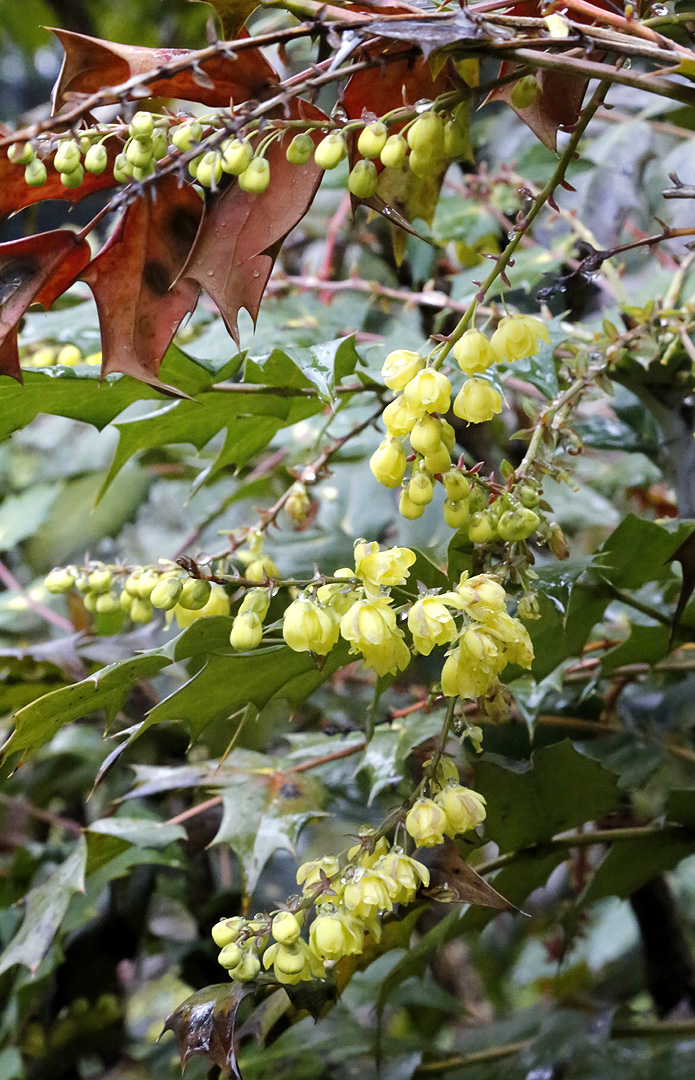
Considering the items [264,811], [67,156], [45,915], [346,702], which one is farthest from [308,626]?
[346,702]

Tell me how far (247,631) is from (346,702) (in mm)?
636

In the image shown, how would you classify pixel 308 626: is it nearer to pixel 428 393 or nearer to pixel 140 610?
pixel 428 393

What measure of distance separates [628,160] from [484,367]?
0.83 m

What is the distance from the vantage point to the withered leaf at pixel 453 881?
464 millimetres

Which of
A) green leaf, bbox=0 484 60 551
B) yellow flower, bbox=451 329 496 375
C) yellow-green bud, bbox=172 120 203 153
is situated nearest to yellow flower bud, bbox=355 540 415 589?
yellow flower, bbox=451 329 496 375

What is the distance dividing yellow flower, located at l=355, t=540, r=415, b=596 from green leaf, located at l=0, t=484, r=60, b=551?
870mm

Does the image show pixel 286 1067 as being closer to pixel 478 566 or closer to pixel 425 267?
pixel 478 566

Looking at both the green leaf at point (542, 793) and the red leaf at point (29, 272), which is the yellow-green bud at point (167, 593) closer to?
the red leaf at point (29, 272)

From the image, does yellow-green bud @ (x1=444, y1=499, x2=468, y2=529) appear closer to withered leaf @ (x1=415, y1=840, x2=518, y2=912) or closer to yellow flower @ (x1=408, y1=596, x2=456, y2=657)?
yellow flower @ (x1=408, y1=596, x2=456, y2=657)

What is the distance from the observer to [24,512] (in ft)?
4.17

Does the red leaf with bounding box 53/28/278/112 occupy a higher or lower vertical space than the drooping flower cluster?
higher

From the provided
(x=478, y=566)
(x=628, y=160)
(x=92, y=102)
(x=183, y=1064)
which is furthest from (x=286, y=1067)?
(x=628, y=160)

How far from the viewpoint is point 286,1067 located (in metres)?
0.99

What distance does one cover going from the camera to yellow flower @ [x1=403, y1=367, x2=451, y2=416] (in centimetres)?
44
